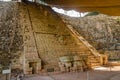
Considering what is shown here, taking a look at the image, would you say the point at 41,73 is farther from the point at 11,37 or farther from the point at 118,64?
the point at 118,64

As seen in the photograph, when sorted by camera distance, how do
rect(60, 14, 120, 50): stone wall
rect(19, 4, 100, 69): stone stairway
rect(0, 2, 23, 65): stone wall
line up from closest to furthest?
rect(0, 2, 23, 65): stone wall
rect(19, 4, 100, 69): stone stairway
rect(60, 14, 120, 50): stone wall

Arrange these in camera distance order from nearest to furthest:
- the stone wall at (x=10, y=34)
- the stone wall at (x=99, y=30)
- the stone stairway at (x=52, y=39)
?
the stone wall at (x=10, y=34) < the stone stairway at (x=52, y=39) < the stone wall at (x=99, y=30)

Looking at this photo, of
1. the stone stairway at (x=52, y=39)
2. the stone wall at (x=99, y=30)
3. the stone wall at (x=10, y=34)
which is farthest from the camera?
the stone wall at (x=99, y=30)

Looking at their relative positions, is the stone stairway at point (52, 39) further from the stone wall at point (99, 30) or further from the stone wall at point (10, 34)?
the stone wall at point (99, 30)

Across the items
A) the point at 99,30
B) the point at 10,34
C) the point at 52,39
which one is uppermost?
the point at 99,30

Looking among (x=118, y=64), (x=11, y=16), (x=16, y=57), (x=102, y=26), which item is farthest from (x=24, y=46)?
(x=102, y=26)

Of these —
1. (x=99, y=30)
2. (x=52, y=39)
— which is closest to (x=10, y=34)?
(x=52, y=39)

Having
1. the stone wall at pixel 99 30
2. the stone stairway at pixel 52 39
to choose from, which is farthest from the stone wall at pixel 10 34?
the stone wall at pixel 99 30

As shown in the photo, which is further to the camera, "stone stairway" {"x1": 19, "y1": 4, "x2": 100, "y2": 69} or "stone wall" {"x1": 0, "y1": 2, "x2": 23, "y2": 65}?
"stone stairway" {"x1": 19, "y1": 4, "x2": 100, "y2": 69}

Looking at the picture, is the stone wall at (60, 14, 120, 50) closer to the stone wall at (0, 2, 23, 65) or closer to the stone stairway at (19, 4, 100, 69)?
the stone stairway at (19, 4, 100, 69)

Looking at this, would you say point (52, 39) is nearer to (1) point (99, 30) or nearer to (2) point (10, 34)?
(2) point (10, 34)

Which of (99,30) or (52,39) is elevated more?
(99,30)

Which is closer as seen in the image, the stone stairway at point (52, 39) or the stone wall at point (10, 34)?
the stone wall at point (10, 34)

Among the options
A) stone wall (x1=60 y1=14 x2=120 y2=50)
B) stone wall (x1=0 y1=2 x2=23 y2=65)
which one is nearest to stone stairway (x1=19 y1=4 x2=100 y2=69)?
Result: stone wall (x1=0 y1=2 x2=23 y2=65)
